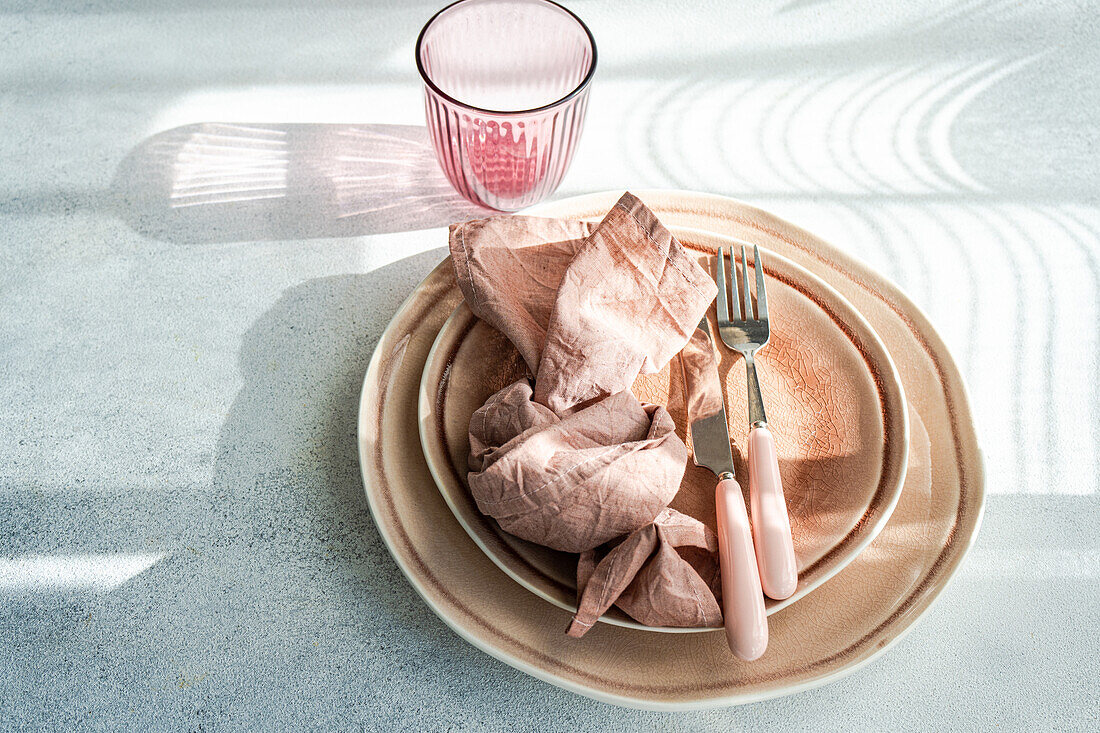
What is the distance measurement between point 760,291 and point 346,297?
0.30 metres

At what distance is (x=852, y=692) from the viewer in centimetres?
48

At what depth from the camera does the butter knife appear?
41 centimetres

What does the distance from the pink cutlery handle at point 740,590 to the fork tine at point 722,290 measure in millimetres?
159

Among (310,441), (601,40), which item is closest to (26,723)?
(310,441)

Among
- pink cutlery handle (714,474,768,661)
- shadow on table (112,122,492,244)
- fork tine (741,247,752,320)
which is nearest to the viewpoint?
pink cutlery handle (714,474,768,661)

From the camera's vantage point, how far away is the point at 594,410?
450mm

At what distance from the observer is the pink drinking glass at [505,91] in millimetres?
579

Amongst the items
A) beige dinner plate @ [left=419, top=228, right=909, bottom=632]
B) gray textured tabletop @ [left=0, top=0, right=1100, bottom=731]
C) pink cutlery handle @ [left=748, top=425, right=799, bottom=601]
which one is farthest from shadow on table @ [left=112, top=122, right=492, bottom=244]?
pink cutlery handle @ [left=748, top=425, right=799, bottom=601]

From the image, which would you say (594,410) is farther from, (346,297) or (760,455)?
(346,297)

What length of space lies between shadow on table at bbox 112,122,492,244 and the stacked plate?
16 centimetres

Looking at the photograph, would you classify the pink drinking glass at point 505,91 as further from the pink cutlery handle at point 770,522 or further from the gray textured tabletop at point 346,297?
the pink cutlery handle at point 770,522

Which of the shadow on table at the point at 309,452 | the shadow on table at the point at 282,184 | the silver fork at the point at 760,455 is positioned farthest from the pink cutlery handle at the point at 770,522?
the shadow on table at the point at 282,184

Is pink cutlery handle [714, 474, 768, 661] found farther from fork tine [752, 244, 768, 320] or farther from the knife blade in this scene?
fork tine [752, 244, 768, 320]

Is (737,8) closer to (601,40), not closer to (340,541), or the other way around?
(601,40)
